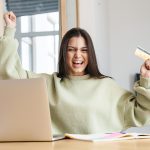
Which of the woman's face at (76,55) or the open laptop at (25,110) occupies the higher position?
the woman's face at (76,55)

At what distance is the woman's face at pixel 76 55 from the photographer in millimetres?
1580

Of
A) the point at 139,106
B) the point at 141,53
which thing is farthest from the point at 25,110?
the point at 139,106

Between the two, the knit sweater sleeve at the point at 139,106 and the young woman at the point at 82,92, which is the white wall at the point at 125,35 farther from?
the knit sweater sleeve at the point at 139,106

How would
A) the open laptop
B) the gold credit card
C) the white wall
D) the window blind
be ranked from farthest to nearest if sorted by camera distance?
the white wall → the window blind → the gold credit card → the open laptop

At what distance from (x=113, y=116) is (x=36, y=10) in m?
1.27

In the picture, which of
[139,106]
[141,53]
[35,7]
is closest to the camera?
[141,53]

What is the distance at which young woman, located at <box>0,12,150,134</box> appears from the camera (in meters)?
1.45

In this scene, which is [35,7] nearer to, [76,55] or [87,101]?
[76,55]

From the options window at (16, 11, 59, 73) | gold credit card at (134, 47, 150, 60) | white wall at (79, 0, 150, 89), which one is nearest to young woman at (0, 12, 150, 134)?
gold credit card at (134, 47, 150, 60)

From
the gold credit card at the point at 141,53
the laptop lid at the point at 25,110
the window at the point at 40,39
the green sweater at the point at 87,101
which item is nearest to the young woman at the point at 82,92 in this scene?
the green sweater at the point at 87,101

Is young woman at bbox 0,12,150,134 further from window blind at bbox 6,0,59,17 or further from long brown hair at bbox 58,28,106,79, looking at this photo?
window blind at bbox 6,0,59,17

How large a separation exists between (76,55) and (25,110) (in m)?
0.63

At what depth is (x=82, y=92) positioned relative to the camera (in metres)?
1.54

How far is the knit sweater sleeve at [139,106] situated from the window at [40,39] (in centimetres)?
106
